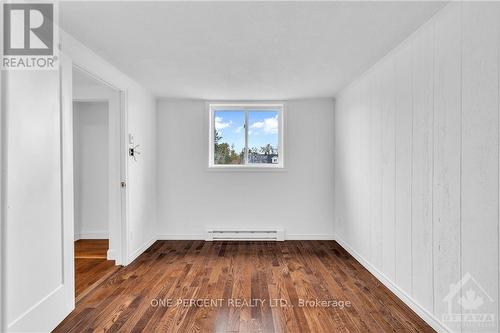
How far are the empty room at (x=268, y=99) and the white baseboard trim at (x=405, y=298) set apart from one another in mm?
15

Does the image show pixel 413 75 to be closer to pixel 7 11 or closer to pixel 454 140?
pixel 454 140

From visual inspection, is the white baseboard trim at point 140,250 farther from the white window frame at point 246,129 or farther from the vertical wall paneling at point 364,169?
the vertical wall paneling at point 364,169

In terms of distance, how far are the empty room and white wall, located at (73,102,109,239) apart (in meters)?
0.38

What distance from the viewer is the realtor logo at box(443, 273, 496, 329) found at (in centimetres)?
185

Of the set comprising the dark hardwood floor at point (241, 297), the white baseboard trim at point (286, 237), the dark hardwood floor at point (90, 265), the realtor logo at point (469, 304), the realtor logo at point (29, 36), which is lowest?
the dark hardwood floor at point (90, 265)

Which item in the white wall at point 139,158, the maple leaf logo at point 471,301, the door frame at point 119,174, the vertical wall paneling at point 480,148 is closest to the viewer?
the vertical wall paneling at point 480,148

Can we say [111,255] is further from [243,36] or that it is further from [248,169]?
[243,36]

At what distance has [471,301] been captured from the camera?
1.95 m

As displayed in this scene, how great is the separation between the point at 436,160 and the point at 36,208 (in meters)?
3.00

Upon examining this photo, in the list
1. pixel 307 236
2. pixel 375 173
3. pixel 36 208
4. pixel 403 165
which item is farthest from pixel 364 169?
pixel 36 208

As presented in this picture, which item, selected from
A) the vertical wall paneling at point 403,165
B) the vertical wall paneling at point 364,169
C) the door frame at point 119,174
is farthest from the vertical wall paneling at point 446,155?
the door frame at point 119,174

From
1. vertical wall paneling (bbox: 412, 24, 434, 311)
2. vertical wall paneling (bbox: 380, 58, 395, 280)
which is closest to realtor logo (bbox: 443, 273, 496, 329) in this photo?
vertical wall paneling (bbox: 412, 24, 434, 311)

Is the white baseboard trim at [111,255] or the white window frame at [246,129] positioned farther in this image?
the white window frame at [246,129]

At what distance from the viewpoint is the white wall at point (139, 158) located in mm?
3403
